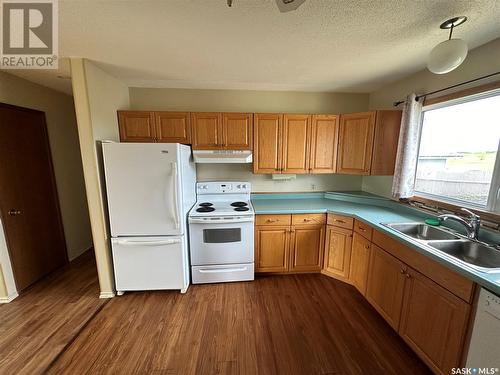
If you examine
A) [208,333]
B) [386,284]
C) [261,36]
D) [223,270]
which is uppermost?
[261,36]

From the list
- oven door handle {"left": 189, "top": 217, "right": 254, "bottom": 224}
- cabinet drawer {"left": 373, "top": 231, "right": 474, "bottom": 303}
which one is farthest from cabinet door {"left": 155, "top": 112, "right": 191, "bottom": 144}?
cabinet drawer {"left": 373, "top": 231, "right": 474, "bottom": 303}

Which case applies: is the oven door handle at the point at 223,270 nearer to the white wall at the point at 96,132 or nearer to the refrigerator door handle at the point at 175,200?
the refrigerator door handle at the point at 175,200

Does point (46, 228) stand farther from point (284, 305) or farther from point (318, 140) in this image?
point (318, 140)

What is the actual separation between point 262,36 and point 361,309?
2723 mm

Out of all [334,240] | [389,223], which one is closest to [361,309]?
[334,240]

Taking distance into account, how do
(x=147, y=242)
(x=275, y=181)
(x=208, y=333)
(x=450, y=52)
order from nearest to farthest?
(x=450, y=52) < (x=208, y=333) < (x=147, y=242) < (x=275, y=181)

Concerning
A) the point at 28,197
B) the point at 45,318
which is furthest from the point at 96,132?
the point at 45,318

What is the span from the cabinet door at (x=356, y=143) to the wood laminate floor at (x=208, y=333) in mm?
1518

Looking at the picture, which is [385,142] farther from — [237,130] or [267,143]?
[237,130]

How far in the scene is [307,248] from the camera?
265 centimetres

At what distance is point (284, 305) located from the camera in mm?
2166

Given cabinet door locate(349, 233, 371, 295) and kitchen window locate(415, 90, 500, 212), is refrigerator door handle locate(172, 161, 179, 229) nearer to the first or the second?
cabinet door locate(349, 233, 371, 295)

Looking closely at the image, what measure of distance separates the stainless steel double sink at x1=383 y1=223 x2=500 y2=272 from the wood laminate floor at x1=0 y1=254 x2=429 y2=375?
2.90 feet

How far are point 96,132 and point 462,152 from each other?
3.60m
